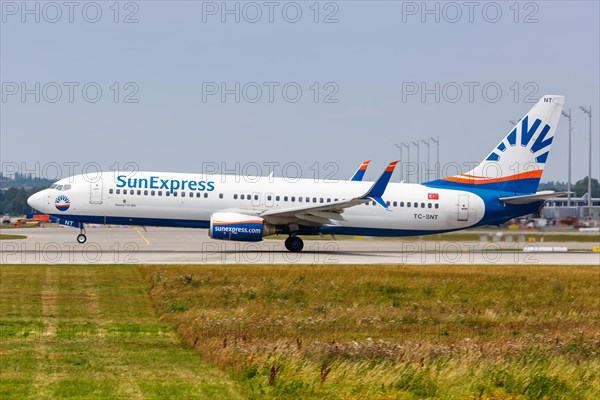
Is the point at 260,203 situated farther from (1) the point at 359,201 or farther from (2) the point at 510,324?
(2) the point at 510,324

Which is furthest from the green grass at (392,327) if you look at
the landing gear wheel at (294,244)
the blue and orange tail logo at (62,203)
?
the blue and orange tail logo at (62,203)

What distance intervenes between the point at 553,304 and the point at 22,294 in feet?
58.2

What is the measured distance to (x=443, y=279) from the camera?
122 feet

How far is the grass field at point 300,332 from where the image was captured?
17.8 meters

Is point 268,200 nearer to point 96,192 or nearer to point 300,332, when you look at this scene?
point 96,192

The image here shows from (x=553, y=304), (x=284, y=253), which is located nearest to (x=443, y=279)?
(x=553, y=304)

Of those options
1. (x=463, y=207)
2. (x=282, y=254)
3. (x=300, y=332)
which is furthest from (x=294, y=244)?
(x=300, y=332)

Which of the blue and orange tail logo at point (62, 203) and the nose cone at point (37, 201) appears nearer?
the blue and orange tail logo at point (62, 203)

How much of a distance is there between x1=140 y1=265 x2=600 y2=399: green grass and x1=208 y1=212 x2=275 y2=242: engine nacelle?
6657 millimetres

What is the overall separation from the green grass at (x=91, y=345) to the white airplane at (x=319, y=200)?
12.1 meters

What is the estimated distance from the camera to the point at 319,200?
49750 mm

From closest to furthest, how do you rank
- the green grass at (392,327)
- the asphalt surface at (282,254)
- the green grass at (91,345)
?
the green grass at (91,345) → the green grass at (392,327) → the asphalt surface at (282,254)

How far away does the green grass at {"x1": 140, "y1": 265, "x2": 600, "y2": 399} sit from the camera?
18.0 meters

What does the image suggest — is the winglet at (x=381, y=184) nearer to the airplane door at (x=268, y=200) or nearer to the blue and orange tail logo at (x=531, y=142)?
the airplane door at (x=268, y=200)
